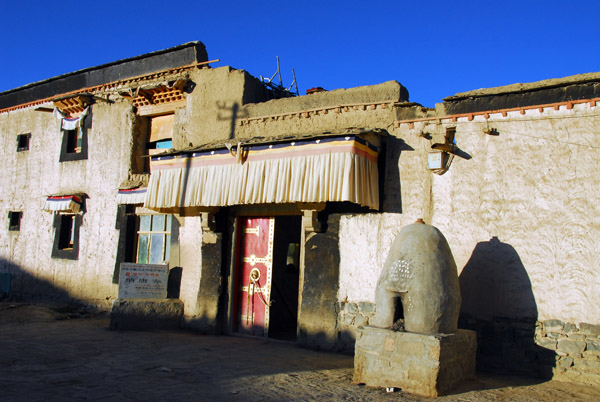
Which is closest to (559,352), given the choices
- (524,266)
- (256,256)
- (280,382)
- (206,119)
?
(524,266)

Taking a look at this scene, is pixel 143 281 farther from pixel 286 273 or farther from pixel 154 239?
pixel 286 273

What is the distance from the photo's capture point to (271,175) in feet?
27.7

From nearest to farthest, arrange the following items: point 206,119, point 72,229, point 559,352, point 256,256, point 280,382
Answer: point 280,382 < point 559,352 < point 256,256 < point 206,119 < point 72,229

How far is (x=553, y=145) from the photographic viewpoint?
687 centimetres

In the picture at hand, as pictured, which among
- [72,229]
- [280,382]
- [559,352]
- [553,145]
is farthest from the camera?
[72,229]

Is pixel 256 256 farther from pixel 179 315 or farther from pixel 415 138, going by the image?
pixel 415 138

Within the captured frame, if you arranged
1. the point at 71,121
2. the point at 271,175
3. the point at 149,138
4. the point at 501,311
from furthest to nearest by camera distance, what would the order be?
the point at 71,121 → the point at 149,138 → the point at 271,175 → the point at 501,311

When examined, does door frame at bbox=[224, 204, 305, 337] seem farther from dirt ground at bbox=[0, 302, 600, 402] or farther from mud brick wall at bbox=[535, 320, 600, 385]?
mud brick wall at bbox=[535, 320, 600, 385]

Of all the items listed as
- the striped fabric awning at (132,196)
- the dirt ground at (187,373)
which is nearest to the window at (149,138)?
the striped fabric awning at (132,196)

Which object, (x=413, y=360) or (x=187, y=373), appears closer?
(x=413, y=360)

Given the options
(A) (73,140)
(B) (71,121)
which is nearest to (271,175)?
(B) (71,121)

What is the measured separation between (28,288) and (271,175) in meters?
8.77

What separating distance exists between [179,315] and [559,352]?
668cm

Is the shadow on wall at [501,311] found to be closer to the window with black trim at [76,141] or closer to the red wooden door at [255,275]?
the red wooden door at [255,275]
